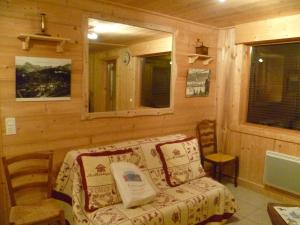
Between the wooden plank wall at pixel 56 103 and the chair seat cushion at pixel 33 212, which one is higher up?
the wooden plank wall at pixel 56 103

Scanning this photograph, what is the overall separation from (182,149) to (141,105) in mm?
745

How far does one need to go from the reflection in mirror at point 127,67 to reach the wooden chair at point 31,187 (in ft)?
2.44

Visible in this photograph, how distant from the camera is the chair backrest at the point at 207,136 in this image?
3749 millimetres

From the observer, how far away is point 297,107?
325 cm

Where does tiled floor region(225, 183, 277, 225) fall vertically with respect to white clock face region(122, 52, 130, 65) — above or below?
below

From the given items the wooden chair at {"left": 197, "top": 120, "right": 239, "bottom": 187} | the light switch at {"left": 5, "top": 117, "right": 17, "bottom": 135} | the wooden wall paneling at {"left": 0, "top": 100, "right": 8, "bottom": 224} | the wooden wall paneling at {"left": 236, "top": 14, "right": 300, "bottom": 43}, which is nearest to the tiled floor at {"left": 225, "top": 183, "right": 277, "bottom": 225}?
the wooden chair at {"left": 197, "top": 120, "right": 239, "bottom": 187}

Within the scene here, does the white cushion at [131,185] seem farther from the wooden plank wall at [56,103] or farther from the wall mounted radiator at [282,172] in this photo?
the wall mounted radiator at [282,172]

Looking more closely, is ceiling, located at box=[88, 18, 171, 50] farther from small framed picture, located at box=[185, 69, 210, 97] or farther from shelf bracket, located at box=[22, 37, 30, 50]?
small framed picture, located at box=[185, 69, 210, 97]

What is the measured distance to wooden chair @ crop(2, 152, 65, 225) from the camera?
6.63ft

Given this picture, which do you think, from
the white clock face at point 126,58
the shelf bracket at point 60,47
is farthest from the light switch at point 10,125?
the white clock face at point 126,58

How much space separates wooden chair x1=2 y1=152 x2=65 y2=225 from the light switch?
237 mm

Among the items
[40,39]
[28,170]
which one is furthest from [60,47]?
[28,170]

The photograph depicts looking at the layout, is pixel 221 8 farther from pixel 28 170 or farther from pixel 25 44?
pixel 28 170

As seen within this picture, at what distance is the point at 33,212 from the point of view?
2088mm
